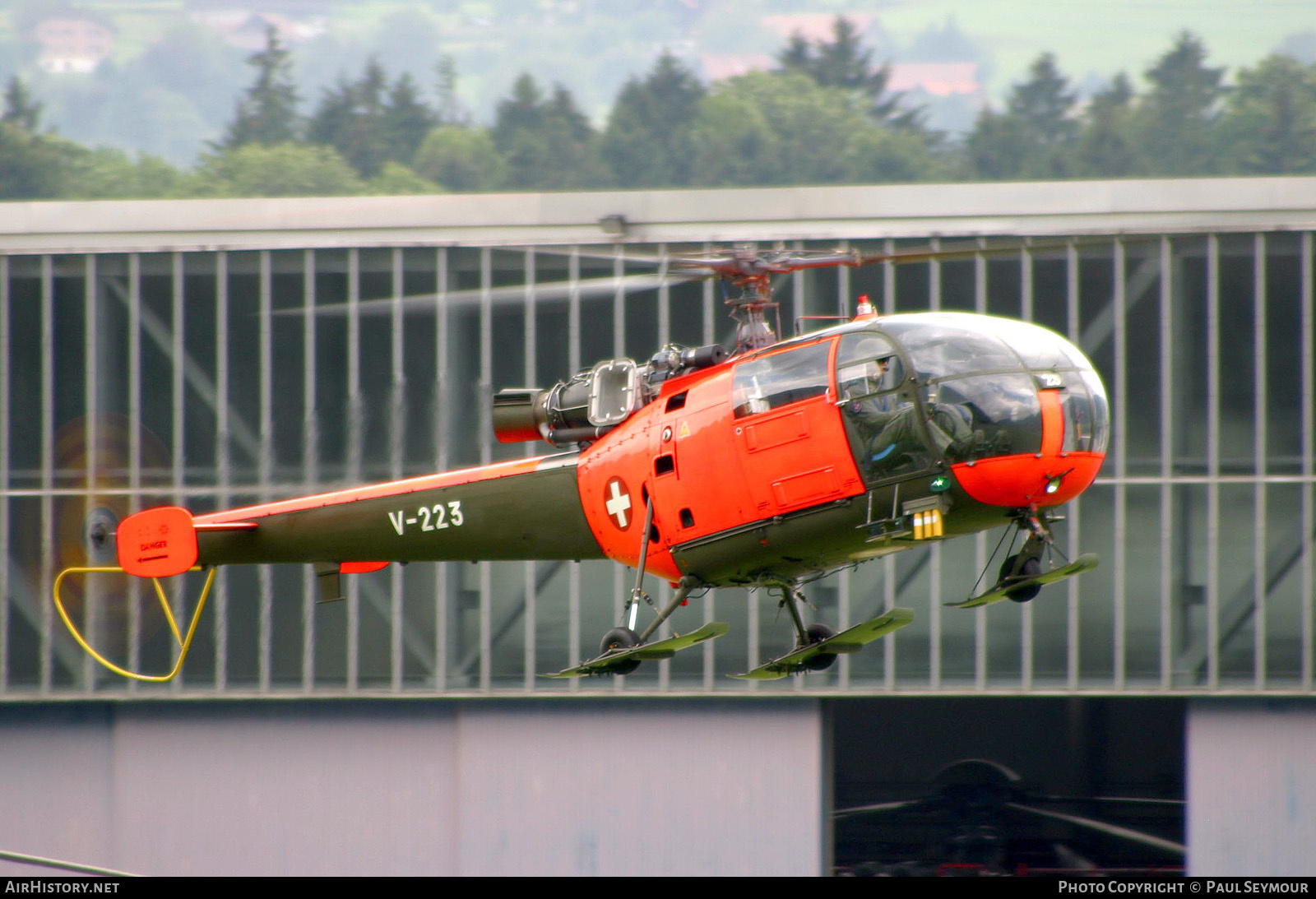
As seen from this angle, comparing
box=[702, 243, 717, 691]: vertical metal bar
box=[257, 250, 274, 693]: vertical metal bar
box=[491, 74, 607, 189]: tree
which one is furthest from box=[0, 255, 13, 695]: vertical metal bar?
box=[491, 74, 607, 189]: tree

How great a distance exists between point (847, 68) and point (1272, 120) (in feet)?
117

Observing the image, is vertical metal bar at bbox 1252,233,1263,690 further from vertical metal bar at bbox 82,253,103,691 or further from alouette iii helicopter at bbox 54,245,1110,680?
vertical metal bar at bbox 82,253,103,691

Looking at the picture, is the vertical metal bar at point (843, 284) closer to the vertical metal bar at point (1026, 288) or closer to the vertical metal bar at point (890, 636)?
the vertical metal bar at point (1026, 288)

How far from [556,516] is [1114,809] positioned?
19748mm

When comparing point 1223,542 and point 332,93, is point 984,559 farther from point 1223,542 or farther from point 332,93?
point 332,93

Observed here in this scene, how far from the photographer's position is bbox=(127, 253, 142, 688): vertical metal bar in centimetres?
2377

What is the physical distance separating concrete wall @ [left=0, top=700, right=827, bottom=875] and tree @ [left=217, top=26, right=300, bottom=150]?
10162cm

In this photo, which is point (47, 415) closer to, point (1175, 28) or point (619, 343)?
point (619, 343)

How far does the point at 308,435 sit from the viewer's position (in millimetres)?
23609

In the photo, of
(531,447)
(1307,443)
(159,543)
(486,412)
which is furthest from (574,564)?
(1307,443)

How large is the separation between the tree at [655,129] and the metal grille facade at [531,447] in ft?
286

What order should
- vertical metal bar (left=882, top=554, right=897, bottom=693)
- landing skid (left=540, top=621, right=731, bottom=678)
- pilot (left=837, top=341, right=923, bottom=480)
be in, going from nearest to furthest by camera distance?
Answer: pilot (left=837, top=341, right=923, bottom=480) → landing skid (left=540, top=621, right=731, bottom=678) → vertical metal bar (left=882, top=554, right=897, bottom=693)

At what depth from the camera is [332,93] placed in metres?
120

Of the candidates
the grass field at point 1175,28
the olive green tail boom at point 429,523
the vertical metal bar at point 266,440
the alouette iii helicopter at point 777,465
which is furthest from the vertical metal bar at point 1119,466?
the grass field at point 1175,28
